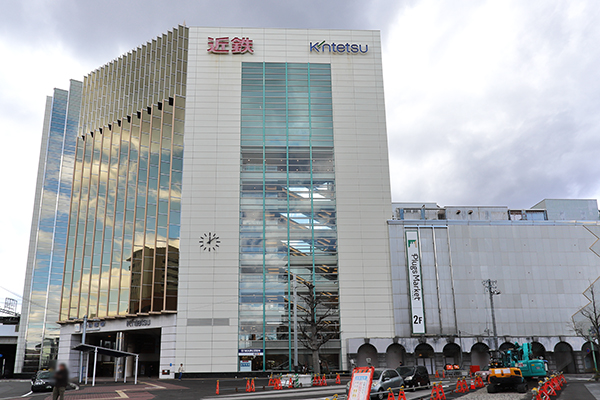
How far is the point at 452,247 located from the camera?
56.2m

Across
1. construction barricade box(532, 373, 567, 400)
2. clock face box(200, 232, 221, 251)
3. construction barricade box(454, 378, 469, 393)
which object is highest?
A: clock face box(200, 232, 221, 251)

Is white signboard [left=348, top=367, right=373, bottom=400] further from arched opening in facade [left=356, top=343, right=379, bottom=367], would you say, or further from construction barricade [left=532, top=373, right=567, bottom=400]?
arched opening in facade [left=356, top=343, right=379, bottom=367]

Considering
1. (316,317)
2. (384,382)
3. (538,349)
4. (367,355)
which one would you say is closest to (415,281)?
(367,355)

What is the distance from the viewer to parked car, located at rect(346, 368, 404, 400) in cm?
2556

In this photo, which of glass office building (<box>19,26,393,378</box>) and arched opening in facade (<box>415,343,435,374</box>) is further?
glass office building (<box>19,26,393,378</box>)

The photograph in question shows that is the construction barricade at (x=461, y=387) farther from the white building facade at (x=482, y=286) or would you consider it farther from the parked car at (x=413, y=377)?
the white building facade at (x=482, y=286)

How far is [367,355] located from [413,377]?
76.8ft

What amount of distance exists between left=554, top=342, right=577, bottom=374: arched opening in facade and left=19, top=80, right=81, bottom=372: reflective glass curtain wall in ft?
217

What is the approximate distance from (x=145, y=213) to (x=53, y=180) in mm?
34497

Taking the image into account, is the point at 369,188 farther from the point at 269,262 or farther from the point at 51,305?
the point at 51,305

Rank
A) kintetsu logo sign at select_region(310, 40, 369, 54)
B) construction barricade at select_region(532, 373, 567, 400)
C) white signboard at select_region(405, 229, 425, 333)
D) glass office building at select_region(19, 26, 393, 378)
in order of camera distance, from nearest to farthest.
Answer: construction barricade at select_region(532, 373, 567, 400)
white signboard at select_region(405, 229, 425, 333)
glass office building at select_region(19, 26, 393, 378)
kintetsu logo sign at select_region(310, 40, 369, 54)

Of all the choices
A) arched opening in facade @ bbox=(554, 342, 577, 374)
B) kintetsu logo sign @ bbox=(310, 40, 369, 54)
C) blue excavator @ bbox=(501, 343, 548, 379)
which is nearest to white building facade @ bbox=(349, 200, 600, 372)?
arched opening in facade @ bbox=(554, 342, 577, 374)

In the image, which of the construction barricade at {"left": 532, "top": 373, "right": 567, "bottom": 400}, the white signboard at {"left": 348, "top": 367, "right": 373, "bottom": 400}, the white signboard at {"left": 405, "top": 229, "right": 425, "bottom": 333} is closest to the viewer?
the white signboard at {"left": 348, "top": 367, "right": 373, "bottom": 400}

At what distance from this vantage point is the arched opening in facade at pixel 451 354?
53394 millimetres
